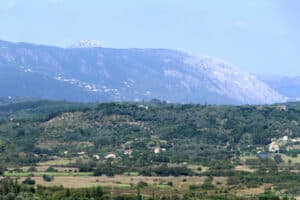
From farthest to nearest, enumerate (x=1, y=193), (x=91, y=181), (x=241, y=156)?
(x=241, y=156) → (x=91, y=181) → (x=1, y=193)

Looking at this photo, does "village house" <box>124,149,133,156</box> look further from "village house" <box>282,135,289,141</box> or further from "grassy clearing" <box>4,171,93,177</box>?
"village house" <box>282,135,289,141</box>

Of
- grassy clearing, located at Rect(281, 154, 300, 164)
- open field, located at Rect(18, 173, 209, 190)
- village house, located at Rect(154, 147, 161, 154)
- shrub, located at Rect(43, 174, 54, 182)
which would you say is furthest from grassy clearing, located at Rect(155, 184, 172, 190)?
village house, located at Rect(154, 147, 161, 154)

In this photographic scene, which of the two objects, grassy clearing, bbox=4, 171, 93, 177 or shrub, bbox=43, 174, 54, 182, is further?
grassy clearing, bbox=4, 171, 93, 177

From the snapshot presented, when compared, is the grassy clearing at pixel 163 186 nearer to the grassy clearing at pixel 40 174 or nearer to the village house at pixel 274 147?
the grassy clearing at pixel 40 174

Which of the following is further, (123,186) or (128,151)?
(128,151)

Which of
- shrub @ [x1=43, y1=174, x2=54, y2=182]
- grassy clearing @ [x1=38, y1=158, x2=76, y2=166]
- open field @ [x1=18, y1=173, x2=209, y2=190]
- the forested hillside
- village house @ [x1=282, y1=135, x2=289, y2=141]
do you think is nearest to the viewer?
open field @ [x1=18, y1=173, x2=209, y2=190]

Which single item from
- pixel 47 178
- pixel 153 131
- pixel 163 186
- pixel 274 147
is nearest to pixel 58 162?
pixel 47 178

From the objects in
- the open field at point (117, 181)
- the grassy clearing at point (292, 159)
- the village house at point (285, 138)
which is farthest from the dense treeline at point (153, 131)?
the open field at point (117, 181)

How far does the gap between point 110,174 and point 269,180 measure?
18123 millimetres

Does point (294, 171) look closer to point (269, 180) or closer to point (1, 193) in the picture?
point (269, 180)

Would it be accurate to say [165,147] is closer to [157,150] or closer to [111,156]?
[157,150]

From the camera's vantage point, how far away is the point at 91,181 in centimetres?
8700

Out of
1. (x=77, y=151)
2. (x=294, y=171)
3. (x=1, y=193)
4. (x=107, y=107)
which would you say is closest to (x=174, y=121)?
(x=107, y=107)

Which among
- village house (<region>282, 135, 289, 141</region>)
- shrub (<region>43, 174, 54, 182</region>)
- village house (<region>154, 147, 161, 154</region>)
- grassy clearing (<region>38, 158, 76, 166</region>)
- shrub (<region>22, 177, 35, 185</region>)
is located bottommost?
grassy clearing (<region>38, 158, 76, 166</region>)
